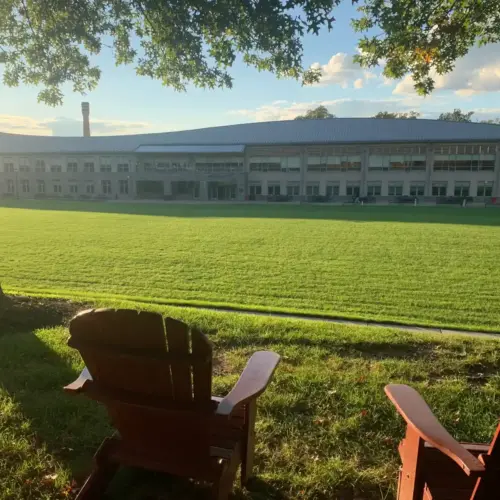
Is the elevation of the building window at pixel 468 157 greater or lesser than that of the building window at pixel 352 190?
greater

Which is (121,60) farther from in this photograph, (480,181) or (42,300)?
(480,181)

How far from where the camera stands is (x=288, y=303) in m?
8.70

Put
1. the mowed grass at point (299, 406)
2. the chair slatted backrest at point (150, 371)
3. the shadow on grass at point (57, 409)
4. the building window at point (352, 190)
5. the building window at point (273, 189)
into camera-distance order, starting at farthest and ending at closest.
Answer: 1. the building window at point (273, 189)
2. the building window at point (352, 190)
3. the mowed grass at point (299, 406)
4. the shadow on grass at point (57, 409)
5. the chair slatted backrest at point (150, 371)

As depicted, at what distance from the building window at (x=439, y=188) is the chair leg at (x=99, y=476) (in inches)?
2380

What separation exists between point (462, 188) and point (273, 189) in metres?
23.2

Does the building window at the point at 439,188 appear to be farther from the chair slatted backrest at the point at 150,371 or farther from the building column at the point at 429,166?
the chair slatted backrest at the point at 150,371

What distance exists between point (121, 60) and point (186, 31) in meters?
A: 1.94

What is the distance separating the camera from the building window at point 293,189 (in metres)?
62.0

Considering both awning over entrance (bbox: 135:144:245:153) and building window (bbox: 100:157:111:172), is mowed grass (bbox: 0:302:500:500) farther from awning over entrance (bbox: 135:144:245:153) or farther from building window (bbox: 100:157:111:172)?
building window (bbox: 100:157:111:172)

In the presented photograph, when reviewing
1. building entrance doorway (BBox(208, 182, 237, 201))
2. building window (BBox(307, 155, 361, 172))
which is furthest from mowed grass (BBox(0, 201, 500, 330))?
building entrance doorway (BBox(208, 182, 237, 201))

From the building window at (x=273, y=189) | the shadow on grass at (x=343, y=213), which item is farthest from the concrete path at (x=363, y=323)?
the building window at (x=273, y=189)

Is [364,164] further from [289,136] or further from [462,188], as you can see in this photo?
[462,188]

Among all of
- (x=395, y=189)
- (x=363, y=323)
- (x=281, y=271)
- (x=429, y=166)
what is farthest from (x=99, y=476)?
(x=429, y=166)

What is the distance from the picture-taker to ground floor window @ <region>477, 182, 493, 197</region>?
5619 cm
